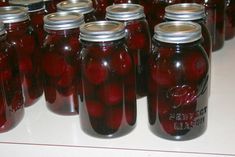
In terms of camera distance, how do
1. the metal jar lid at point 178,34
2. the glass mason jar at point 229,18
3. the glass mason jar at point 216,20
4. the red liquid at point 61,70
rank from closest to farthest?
1. the metal jar lid at point 178,34
2. the red liquid at point 61,70
3. the glass mason jar at point 216,20
4. the glass mason jar at point 229,18

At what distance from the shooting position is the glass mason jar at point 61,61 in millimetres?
705

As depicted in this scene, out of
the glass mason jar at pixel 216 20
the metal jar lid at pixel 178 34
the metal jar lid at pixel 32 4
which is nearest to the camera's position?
the metal jar lid at pixel 178 34

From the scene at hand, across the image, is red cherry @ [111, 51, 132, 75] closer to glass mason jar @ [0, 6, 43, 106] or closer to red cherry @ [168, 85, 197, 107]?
red cherry @ [168, 85, 197, 107]

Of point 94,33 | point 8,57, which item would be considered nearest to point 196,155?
point 94,33

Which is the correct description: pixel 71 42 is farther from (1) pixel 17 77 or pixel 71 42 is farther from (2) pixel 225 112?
(2) pixel 225 112

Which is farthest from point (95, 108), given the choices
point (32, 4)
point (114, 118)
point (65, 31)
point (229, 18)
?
point (229, 18)

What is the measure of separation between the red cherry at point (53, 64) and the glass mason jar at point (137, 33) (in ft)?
0.35

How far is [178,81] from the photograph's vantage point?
→ 24.6 inches

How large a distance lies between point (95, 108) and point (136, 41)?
0.53 feet

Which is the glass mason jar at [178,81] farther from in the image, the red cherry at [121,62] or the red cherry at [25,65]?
the red cherry at [25,65]

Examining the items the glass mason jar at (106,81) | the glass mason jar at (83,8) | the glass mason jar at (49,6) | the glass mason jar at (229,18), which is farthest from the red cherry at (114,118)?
the glass mason jar at (229,18)

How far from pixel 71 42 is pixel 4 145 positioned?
7.6 inches

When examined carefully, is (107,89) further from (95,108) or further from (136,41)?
(136,41)

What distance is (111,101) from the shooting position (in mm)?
656
